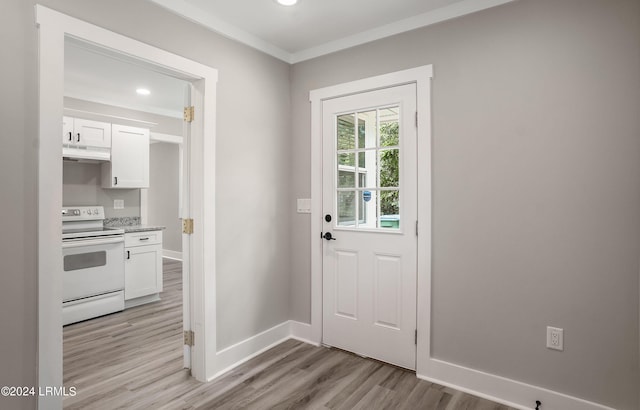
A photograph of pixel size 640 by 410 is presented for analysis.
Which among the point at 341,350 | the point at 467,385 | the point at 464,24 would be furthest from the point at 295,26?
the point at 467,385

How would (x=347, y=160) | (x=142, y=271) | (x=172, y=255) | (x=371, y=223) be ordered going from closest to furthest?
(x=371, y=223), (x=347, y=160), (x=142, y=271), (x=172, y=255)

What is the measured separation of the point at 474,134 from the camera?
2.33 metres

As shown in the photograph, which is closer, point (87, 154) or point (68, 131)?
point (68, 131)

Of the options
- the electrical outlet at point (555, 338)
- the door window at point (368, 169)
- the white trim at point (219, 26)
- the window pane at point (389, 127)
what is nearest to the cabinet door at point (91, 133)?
the white trim at point (219, 26)

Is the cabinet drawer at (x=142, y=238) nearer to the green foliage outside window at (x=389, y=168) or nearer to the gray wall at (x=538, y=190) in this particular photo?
the green foliage outside window at (x=389, y=168)

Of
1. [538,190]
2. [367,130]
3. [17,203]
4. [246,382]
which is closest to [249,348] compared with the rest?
[246,382]

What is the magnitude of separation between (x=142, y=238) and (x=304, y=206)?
2411 mm

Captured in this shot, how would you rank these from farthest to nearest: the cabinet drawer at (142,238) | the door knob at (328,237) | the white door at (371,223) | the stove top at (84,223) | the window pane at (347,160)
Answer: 1. the cabinet drawer at (142,238)
2. the stove top at (84,223)
3. the door knob at (328,237)
4. the window pane at (347,160)
5. the white door at (371,223)

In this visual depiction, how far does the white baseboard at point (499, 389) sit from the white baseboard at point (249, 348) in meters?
1.27

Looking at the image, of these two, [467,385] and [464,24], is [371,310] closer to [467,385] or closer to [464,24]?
[467,385]

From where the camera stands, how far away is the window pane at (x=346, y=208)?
9.55ft

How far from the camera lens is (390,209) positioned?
8.89 feet

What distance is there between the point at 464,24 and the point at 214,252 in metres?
2.40

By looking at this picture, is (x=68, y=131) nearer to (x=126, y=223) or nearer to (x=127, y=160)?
(x=127, y=160)
